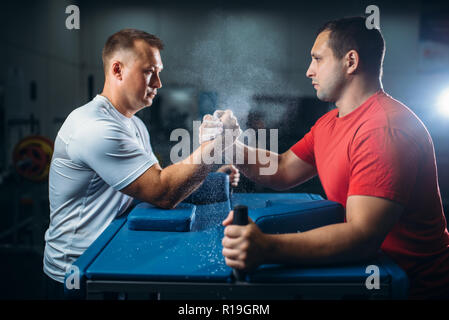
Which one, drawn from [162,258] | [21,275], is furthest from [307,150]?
[21,275]

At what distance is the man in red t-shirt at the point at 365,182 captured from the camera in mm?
828

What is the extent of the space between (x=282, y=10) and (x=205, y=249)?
4.75m

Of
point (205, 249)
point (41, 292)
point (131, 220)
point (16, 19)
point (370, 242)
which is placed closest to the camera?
point (370, 242)

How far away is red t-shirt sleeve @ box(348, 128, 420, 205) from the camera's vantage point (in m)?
0.86

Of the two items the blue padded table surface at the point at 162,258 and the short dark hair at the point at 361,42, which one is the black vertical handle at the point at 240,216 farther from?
the short dark hair at the point at 361,42

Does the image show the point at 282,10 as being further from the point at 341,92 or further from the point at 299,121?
the point at 341,92

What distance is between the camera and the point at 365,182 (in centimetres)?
88

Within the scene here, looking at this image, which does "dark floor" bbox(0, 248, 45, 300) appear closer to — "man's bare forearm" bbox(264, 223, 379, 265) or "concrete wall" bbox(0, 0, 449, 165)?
"concrete wall" bbox(0, 0, 449, 165)

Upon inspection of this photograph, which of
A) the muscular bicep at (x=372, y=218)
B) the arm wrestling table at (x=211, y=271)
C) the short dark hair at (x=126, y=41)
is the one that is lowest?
the arm wrestling table at (x=211, y=271)

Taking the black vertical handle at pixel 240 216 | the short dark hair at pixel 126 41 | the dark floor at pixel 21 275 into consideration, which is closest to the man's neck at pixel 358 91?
the black vertical handle at pixel 240 216

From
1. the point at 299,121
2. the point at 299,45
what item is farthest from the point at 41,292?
the point at 299,45

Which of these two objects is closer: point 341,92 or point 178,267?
point 178,267

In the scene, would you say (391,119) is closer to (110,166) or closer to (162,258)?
(162,258)

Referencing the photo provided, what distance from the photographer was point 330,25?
1.17 metres
